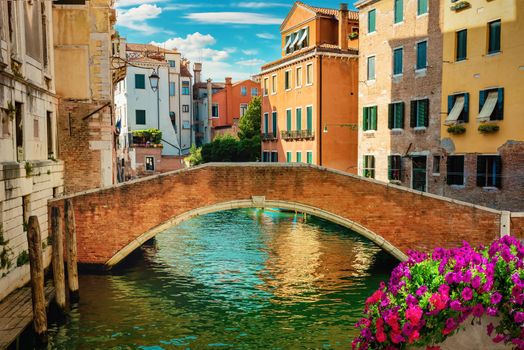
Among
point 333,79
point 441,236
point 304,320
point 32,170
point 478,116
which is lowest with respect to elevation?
point 304,320

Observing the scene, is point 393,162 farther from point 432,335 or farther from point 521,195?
point 432,335

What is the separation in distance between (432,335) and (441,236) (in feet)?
29.6

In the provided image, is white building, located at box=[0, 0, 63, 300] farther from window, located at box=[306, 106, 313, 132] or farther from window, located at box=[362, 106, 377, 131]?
window, located at box=[306, 106, 313, 132]

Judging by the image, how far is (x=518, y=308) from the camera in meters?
4.23

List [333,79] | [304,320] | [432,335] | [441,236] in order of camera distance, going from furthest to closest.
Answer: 1. [333,79]
2. [441,236]
3. [304,320]
4. [432,335]

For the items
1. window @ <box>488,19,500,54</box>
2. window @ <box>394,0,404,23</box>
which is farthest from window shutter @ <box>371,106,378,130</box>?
window @ <box>488,19,500,54</box>

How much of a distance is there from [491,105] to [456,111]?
1.39 m

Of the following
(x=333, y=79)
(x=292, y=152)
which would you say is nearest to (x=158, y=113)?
(x=292, y=152)

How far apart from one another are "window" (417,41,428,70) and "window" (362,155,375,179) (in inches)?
176

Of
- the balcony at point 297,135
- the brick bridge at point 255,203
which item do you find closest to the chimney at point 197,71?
the balcony at point 297,135

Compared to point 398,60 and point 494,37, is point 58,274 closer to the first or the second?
point 494,37

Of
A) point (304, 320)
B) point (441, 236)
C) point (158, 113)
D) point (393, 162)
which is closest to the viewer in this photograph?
point (304, 320)

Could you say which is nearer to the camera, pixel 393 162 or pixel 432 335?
pixel 432 335

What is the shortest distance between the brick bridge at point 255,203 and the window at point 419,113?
244 inches
